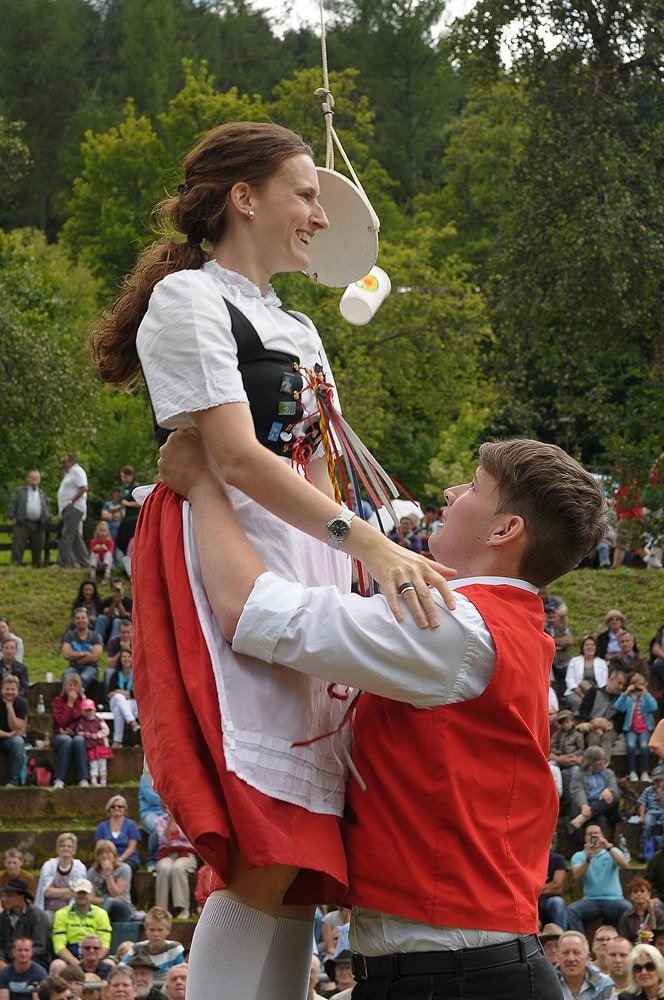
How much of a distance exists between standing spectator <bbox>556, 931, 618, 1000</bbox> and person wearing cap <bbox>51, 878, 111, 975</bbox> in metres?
3.03

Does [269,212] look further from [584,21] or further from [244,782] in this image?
[584,21]

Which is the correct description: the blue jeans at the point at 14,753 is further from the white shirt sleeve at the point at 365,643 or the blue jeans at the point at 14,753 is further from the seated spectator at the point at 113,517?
the white shirt sleeve at the point at 365,643

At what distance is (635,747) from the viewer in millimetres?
12117

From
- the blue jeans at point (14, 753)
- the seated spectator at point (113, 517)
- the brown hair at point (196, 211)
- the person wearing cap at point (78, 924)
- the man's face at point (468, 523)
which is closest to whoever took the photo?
the man's face at point (468, 523)

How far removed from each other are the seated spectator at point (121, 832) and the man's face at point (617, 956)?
154 inches

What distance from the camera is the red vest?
7.86 ft

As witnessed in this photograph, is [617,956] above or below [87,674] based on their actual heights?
below

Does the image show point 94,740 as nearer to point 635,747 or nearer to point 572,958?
point 635,747

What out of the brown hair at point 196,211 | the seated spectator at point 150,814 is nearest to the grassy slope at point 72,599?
the seated spectator at point 150,814

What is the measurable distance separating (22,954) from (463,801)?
23.3 ft

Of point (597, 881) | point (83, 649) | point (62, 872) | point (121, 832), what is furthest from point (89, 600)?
point (597, 881)

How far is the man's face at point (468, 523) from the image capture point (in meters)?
2.60

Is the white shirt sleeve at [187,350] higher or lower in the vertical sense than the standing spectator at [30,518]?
lower

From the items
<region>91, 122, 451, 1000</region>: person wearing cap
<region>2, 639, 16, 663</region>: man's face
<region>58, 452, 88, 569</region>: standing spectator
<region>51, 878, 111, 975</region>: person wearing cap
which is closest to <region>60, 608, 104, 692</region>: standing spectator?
<region>2, 639, 16, 663</region>: man's face
